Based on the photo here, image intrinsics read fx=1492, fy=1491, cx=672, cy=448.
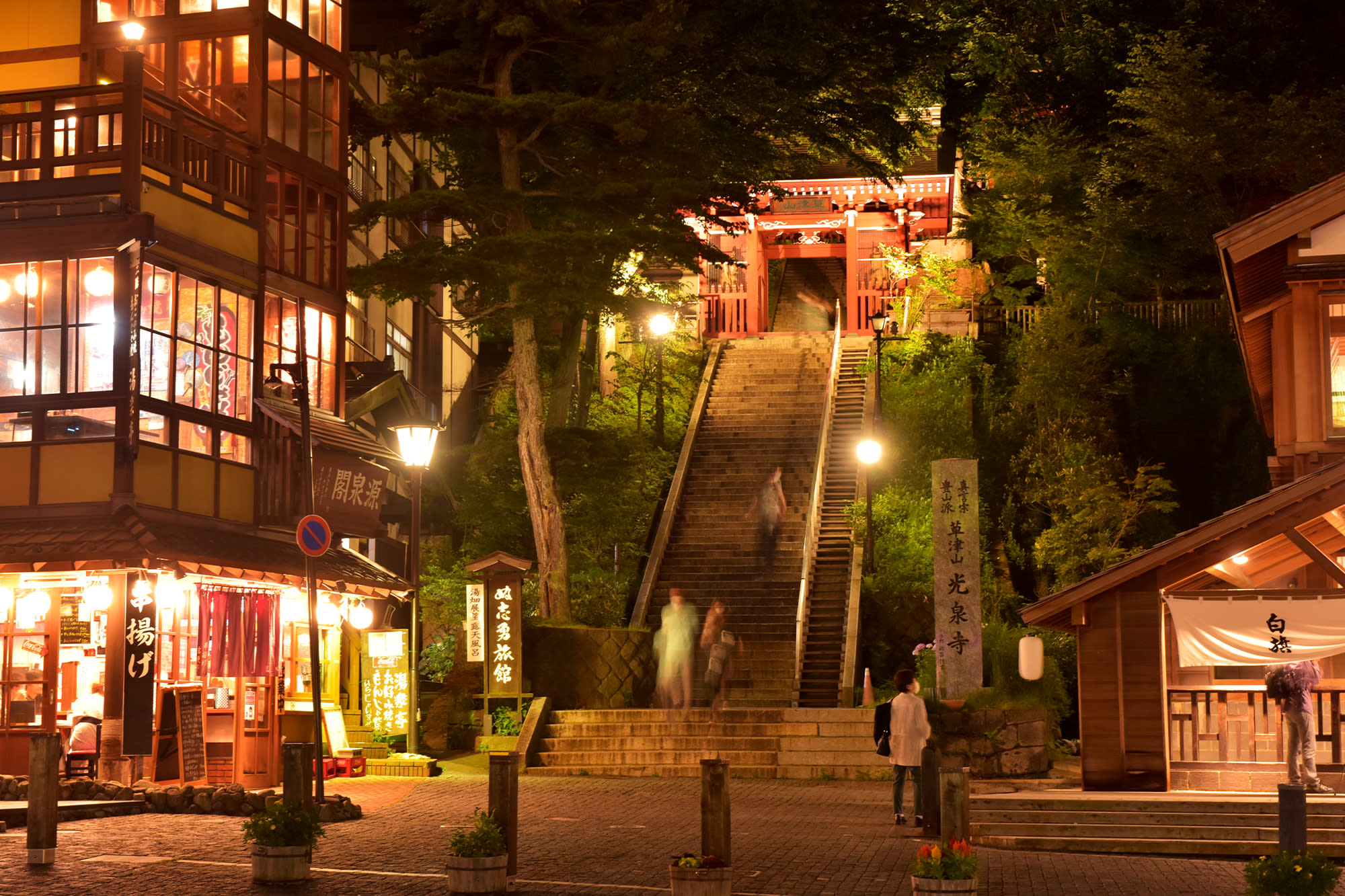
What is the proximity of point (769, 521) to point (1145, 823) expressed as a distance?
1348 centimetres

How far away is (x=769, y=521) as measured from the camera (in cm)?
2817

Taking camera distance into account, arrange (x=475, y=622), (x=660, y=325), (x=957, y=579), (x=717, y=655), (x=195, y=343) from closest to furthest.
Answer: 1. (x=195, y=343)
2. (x=957, y=579)
3. (x=717, y=655)
4. (x=475, y=622)
5. (x=660, y=325)

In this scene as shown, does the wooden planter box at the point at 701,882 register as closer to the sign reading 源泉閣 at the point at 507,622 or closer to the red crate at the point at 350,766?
the red crate at the point at 350,766

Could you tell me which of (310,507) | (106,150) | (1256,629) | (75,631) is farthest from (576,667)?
(1256,629)

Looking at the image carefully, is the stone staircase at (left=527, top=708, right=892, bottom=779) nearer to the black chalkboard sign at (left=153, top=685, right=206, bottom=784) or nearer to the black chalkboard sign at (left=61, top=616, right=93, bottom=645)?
the black chalkboard sign at (left=153, top=685, right=206, bottom=784)

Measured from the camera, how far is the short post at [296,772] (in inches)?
478

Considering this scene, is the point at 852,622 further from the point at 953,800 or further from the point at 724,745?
the point at 953,800

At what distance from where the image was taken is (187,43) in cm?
2195

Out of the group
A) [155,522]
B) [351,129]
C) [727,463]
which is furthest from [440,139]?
[155,522]

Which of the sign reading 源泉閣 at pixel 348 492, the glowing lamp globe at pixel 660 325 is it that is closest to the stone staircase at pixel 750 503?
the glowing lamp globe at pixel 660 325

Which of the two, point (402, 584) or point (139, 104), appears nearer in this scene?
point (139, 104)

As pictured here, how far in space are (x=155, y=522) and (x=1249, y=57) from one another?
27922 mm

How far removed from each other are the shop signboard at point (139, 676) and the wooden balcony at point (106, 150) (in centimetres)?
487

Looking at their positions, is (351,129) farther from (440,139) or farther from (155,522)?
(155,522)
